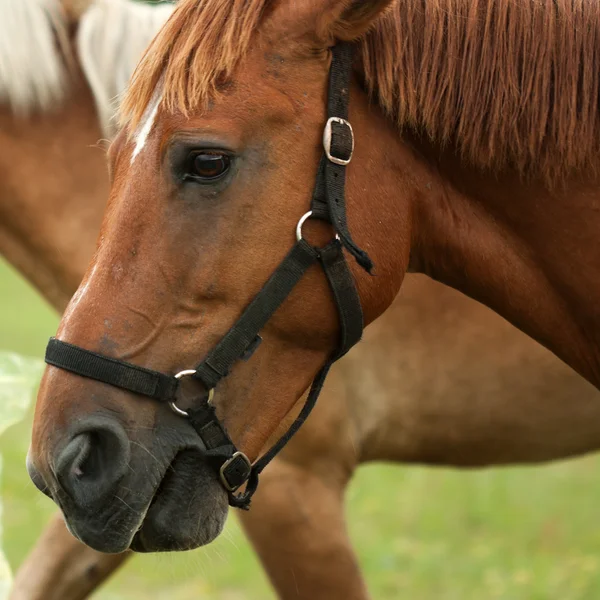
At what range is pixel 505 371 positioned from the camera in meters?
3.31

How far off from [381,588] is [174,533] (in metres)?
3.37

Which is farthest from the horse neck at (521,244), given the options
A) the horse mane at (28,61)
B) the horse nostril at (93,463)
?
the horse mane at (28,61)

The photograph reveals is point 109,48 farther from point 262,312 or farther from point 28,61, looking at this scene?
point 262,312

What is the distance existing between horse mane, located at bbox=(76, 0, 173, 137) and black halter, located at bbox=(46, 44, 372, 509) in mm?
1464

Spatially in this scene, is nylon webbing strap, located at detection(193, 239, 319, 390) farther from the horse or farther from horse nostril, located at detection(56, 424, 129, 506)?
horse nostril, located at detection(56, 424, 129, 506)

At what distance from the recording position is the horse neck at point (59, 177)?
3342 millimetres

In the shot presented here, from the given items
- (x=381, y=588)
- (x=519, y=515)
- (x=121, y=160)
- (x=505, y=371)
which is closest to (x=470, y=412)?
(x=505, y=371)

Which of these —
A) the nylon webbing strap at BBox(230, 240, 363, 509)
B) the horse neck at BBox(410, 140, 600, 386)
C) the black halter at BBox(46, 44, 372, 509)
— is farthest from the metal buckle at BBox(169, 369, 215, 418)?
the horse neck at BBox(410, 140, 600, 386)

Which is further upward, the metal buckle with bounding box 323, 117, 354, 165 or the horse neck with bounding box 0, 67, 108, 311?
the metal buckle with bounding box 323, 117, 354, 165

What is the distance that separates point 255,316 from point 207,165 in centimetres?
30

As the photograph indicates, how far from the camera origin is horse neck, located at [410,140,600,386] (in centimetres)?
211

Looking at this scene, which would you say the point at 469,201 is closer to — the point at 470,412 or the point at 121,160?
the point at 121,160

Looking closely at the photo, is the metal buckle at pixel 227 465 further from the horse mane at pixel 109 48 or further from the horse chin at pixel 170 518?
the horse mane at pixel 109 48

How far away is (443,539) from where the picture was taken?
19.1 ft
